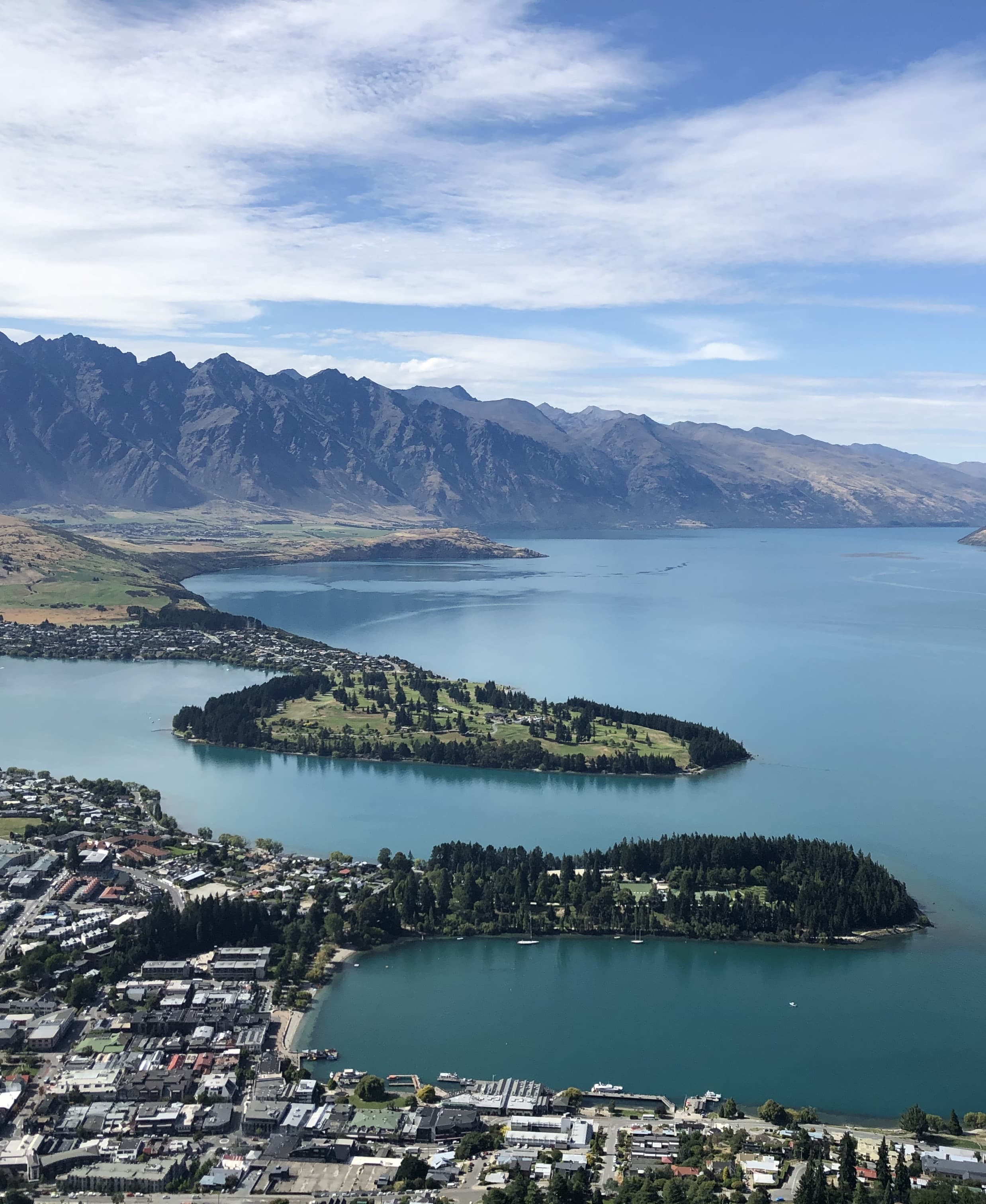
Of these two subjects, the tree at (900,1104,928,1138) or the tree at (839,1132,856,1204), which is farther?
the tree at (900,1104,928,1138)

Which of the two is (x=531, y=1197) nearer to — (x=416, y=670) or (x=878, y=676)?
(x=416, y=670)

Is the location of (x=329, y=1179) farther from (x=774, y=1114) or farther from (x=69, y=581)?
(x=69, y=581)

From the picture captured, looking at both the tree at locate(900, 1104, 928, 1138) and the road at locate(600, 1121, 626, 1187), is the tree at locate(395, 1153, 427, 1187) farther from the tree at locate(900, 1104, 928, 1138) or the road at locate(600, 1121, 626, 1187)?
the tree at locate(900, 1104, 928, 1138)

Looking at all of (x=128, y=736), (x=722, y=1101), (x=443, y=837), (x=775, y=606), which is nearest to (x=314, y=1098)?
(x=722, y=1101)

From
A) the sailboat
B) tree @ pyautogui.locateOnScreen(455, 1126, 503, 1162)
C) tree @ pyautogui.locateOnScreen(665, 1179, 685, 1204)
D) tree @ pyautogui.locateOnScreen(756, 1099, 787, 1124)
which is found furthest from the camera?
the sailboat

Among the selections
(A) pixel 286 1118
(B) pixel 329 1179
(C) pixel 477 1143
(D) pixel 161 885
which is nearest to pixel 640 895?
(C) pixel 477 1143

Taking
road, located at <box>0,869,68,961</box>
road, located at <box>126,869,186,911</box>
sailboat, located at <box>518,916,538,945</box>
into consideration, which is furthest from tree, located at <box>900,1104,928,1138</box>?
road, located at <box>0,869,68,961</box>
